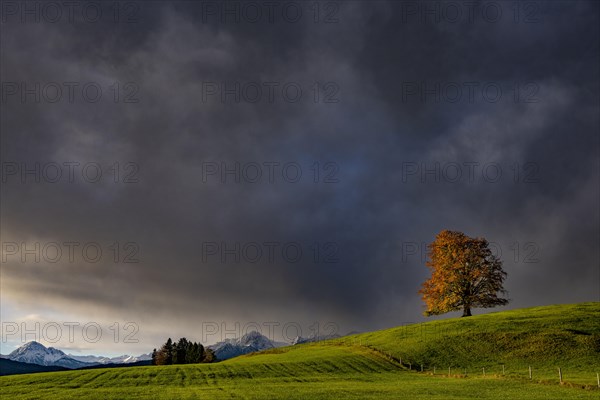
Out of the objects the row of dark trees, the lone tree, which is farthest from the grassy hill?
the row of dark trees

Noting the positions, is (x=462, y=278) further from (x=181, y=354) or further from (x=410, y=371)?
(x=181, y=354)

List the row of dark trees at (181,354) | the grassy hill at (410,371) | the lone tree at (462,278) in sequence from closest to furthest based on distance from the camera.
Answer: the grassy hill at (410,371) → the lone tree at (462,278) → the row of dark trees at (181,354)

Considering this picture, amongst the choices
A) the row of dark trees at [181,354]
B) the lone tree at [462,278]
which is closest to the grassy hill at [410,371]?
the lone tree at [462,278]

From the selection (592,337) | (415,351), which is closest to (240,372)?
(415,351)

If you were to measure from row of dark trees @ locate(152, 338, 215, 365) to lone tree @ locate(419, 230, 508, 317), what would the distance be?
309 ft

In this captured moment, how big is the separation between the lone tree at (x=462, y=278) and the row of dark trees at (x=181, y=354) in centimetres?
9425

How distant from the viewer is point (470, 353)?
3191 inches

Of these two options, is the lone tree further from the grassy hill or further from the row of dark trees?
the row of dark trees

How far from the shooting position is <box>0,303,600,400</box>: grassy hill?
169ft

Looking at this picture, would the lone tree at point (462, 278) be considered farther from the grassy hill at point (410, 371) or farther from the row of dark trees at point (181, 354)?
the row of dark trees at point (181, 354)

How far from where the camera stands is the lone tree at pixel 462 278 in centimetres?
10775

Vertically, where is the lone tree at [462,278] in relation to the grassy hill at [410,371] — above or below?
above

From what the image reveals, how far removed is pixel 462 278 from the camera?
357ft

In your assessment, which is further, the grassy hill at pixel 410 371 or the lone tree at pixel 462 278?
the lone tree at pixel 462 278
